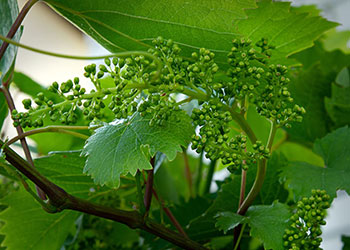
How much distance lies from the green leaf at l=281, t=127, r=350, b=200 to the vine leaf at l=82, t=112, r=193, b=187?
14 cm

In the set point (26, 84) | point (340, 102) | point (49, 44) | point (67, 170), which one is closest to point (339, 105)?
point (340, 102)

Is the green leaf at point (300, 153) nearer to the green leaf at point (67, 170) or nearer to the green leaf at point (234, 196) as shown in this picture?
the green leaf at point (234, 196)

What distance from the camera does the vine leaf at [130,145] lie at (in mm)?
369

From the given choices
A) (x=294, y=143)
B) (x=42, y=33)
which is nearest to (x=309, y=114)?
(x=294, y=143)

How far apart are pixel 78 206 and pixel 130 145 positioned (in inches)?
2.7

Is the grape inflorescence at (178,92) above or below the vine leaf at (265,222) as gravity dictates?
above

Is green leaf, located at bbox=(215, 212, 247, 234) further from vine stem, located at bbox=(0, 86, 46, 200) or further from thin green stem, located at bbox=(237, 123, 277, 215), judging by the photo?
vine stem, located at bbox=(0, 86, 46, 200)

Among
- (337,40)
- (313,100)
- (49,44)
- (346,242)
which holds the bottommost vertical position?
(346,242)

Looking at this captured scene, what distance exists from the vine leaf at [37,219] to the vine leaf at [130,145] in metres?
0.12

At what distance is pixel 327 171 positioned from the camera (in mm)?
480

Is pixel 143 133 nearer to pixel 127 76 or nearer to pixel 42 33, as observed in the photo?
pixel 127 76

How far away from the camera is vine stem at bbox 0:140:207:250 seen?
14.0 inches

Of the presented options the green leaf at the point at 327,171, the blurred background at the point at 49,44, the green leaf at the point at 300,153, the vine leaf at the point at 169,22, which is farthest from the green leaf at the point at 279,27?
the blurred background at the point at 49,44

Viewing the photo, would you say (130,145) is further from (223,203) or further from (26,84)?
(26,84)
